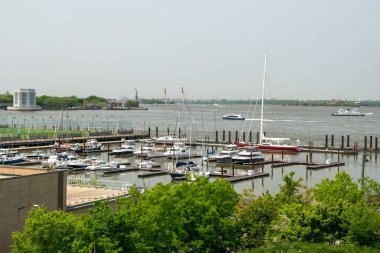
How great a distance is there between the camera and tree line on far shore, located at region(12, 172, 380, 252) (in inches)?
742

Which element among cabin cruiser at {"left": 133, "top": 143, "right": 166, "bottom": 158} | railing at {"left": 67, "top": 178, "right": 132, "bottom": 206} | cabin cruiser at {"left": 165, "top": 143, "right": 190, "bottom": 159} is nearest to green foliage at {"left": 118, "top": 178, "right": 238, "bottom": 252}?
railing at {"left": 67, "top": 178, "right": 132, "bottom": 206}

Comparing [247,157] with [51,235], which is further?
[247,157]

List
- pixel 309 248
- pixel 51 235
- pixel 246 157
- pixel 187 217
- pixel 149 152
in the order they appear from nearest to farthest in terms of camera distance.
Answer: pixel 51 235
pixel 309 248
pixel 187 217
pixel 246 157
pixel 149 152

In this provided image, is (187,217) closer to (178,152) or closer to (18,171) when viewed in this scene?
(18,171)

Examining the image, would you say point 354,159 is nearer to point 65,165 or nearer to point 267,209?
point 65,165

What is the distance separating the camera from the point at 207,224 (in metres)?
22.6

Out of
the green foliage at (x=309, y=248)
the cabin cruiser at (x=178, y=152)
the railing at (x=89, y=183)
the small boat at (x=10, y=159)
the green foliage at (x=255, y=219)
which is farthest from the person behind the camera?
the cabin cruiser at (x=178, y=152)

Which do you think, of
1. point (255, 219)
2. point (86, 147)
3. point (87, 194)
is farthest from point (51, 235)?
point (86, 147)

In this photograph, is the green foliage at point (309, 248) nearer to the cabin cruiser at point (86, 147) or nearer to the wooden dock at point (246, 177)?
the wooden dock at point (246, 177)

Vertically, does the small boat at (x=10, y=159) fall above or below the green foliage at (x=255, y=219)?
below

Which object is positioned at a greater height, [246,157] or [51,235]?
[51,235]

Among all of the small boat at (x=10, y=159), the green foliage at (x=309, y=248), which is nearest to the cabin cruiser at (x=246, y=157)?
the small boat at (x=10, y=159)

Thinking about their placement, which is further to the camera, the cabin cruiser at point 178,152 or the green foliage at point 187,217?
the cabin cruiser at point 178,152

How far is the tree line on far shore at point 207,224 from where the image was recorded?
1884 cm
